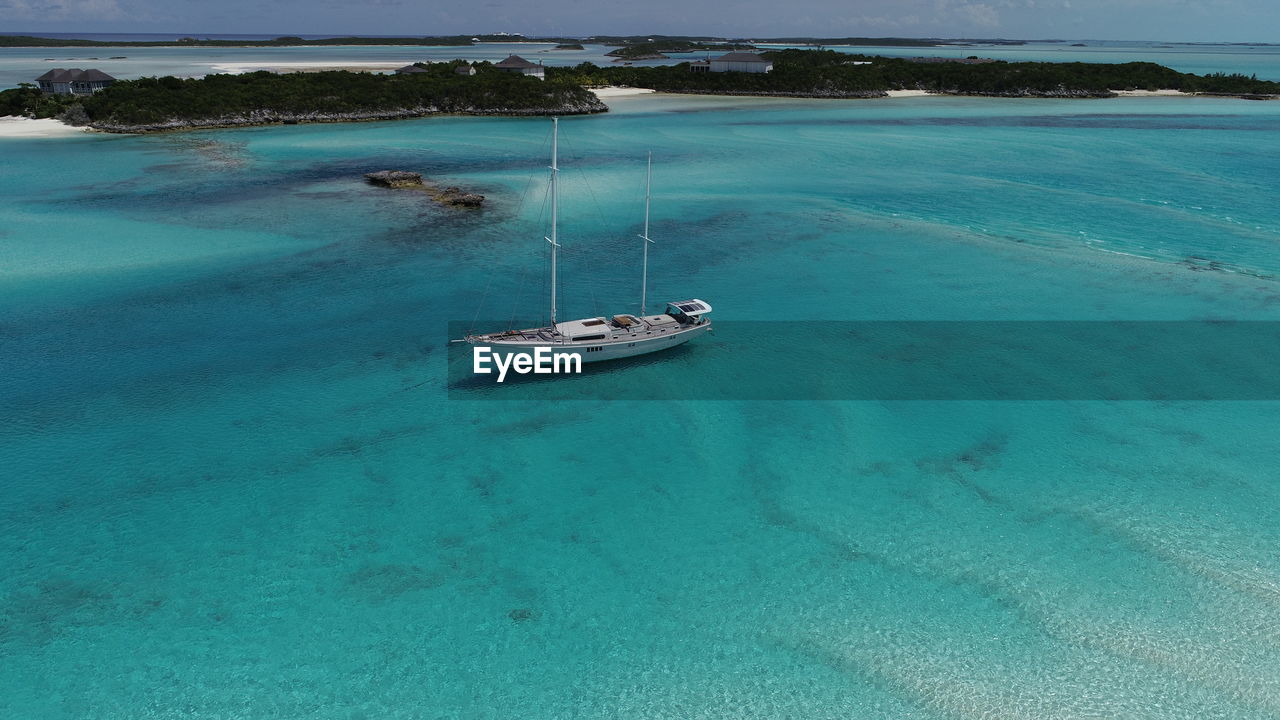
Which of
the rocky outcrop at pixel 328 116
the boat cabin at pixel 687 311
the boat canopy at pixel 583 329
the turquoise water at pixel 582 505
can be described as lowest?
the turquoise water at pixel 582 505

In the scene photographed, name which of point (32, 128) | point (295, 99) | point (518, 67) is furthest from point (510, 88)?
point (32, 128)

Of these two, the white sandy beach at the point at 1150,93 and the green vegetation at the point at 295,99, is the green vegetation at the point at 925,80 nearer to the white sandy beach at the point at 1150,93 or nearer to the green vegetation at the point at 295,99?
the white sandy beach at the point at 1150,93

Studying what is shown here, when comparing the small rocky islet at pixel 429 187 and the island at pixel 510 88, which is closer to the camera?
the small rocky islet at pixel 429 187

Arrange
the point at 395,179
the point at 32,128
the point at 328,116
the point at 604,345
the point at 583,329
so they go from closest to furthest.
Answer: the point at 604,345
the point at 583,329
the point at 395,179
the point at 32,128
the point at 328,116

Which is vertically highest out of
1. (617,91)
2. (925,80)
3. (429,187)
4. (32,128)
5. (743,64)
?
(743,64)

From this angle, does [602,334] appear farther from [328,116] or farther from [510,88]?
[510,88]

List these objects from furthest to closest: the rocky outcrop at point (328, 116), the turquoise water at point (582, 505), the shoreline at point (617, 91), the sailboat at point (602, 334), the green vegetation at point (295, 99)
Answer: the shoreline at point (617, 91), the green vegetation at point (295, 99), the rocky outcrop at point (328, 116), the sailboat at point (602, 334), the turquoise water at point (582, 505)

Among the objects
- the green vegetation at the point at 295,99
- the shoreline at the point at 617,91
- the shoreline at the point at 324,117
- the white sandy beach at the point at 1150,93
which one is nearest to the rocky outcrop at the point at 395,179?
the shoreline at the point at 324,117
